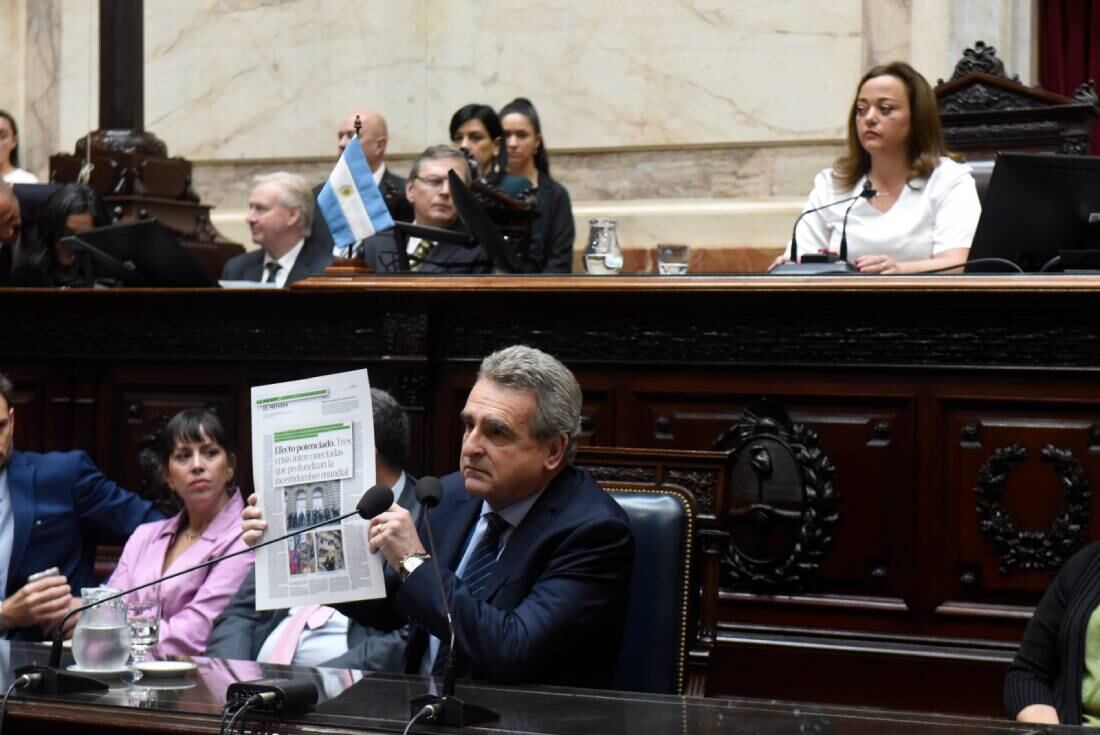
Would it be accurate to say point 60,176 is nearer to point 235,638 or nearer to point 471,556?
point 235,638

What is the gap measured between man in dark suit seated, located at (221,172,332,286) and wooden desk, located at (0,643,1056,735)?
Result: 3.45 m

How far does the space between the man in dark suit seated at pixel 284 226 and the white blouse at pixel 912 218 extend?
5.96ft

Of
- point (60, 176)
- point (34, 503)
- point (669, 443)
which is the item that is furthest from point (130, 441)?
point (60, 176)

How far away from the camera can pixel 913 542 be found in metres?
4.12

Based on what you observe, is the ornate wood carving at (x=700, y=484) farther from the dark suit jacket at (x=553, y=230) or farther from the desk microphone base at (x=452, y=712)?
the dark suit jacket at (x=553, y=230)

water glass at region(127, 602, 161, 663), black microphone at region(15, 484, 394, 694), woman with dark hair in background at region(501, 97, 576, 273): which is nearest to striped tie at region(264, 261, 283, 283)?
woman with dark hair in background at region(501, 97, 576, 273)

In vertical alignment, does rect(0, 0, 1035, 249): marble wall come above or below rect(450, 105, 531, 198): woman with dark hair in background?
above

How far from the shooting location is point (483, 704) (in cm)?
248

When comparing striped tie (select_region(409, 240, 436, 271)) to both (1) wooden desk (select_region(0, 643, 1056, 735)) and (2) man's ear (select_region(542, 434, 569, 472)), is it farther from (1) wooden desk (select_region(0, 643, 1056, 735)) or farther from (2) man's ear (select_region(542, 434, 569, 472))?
(1) wooden desk (select_region(0, 643, 1056, 735))

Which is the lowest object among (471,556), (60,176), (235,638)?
(235,638)

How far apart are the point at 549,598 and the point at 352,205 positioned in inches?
92.5

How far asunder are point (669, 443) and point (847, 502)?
0.48 metres

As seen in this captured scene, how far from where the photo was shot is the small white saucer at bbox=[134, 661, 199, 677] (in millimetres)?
2734

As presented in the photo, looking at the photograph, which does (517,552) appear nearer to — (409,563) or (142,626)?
(409,563)
